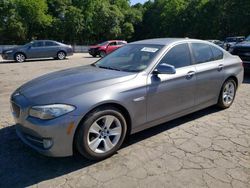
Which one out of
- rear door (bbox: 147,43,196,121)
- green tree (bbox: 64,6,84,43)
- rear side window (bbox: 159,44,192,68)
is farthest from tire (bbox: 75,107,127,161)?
green tree (bbox: 64,6,84,43)

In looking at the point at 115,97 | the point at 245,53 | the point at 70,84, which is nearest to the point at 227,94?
the point at 115,97

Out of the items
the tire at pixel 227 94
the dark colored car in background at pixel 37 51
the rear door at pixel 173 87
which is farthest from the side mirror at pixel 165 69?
the dark colored car in background at pixel 37 51

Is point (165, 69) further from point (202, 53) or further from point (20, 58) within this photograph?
point (20, 58)

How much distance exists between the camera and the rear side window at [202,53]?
505cm

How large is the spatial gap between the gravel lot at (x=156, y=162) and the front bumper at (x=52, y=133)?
31 centimetres

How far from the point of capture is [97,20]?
46.2 meters

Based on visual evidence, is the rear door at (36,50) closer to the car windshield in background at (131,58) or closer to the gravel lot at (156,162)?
the gravel lot at (156,162)

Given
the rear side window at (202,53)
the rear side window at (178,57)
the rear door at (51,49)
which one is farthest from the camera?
the rear door at (51,49)

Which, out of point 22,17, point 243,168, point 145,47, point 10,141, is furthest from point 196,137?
point 22,17

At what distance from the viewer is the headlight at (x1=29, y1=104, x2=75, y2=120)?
3338 mm

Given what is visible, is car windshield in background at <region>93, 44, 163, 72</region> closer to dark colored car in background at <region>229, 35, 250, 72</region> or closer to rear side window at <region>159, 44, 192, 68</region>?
rear side window at <region>159, 44, 192, 68</region>

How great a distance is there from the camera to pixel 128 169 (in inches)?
139

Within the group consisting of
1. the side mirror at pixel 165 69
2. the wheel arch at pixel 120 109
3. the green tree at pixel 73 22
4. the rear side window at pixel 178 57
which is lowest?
the wheel arch at pixel 120 109

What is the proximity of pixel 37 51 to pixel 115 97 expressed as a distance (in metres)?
15.7
